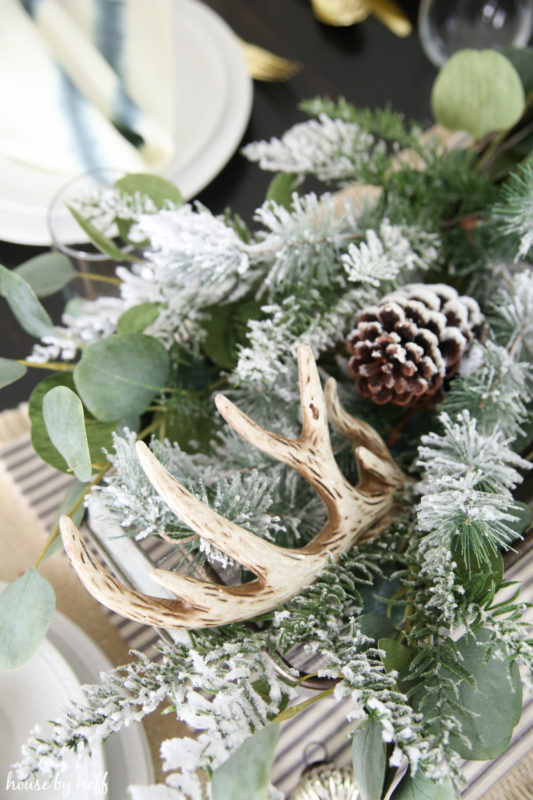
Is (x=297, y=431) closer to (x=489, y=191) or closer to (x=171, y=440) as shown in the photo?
(x=171, y=440)

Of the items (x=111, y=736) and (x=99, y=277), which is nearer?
(x=111, y=736)

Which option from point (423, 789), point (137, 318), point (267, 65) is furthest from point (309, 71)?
point (423, 789)

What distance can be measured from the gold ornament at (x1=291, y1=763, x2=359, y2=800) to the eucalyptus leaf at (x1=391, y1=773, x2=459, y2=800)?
Answer: 76 millimetres

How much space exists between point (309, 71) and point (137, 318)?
452 millimetres

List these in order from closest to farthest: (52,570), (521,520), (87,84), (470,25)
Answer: (521,520) < (52,570) < (87,84) < (470,25)

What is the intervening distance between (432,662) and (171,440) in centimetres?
18

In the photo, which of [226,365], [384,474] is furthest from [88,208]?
[384,474]

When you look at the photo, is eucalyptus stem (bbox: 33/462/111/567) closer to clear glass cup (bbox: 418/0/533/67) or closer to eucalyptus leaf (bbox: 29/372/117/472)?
eucalyptus leaf (bbox: 29/372/117/472)

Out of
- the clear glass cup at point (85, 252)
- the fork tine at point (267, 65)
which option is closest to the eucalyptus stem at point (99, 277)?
the clear glass cup at point (85, 252)

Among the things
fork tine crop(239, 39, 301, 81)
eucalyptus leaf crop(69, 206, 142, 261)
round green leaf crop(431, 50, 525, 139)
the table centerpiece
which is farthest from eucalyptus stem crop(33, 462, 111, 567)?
fork tine crop(239, 39, 301, 81)

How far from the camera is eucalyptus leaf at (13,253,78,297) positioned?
16.7 inches

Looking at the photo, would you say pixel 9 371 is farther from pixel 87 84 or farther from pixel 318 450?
pixel 87 84

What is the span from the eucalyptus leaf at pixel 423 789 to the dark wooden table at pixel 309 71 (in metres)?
0.49

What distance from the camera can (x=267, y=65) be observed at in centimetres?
70
